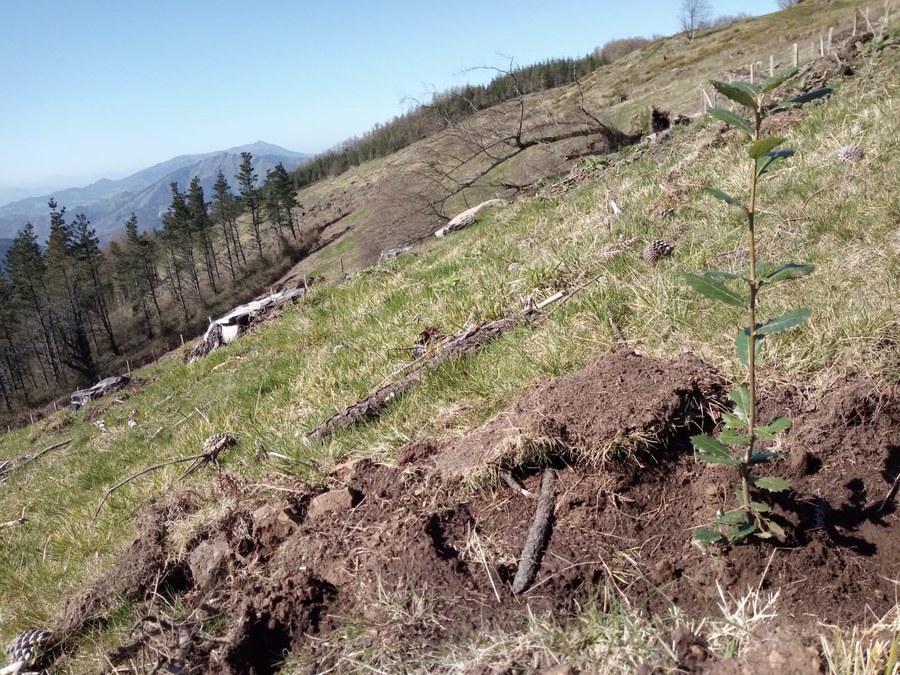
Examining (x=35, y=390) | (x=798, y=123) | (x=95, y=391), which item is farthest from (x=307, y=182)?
(x=798, y=123)

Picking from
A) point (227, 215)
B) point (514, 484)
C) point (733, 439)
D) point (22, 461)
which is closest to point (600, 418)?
point (514, 484)

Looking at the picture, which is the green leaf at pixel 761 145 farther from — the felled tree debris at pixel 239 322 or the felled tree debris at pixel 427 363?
the felled tree debris at pixel 239 322

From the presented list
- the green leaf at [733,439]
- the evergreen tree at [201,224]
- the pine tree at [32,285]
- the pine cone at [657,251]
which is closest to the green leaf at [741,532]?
the green leaf at [733,439]

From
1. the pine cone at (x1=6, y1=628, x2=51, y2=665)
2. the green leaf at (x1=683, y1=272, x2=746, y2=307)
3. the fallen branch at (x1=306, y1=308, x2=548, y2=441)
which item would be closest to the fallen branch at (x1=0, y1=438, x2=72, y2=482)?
the pine cone at (x1=6, y1=628, x2=51, y2=665)

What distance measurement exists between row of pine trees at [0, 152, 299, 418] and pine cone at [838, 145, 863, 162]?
6881cm

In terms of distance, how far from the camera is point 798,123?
703 centimetres

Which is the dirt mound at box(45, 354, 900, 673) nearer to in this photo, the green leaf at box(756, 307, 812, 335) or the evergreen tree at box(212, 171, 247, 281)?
the green leaf at box(756, 307, 812, 335)

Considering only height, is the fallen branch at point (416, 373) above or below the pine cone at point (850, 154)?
below

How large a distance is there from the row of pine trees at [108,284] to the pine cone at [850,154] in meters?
68.8

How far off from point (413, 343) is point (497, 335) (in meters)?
0.96

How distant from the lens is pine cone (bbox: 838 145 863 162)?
16.4 feet

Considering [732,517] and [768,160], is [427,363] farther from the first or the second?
[768,160]

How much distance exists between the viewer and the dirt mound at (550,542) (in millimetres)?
1883

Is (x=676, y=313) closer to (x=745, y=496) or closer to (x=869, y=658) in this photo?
(x=745, y=496)
